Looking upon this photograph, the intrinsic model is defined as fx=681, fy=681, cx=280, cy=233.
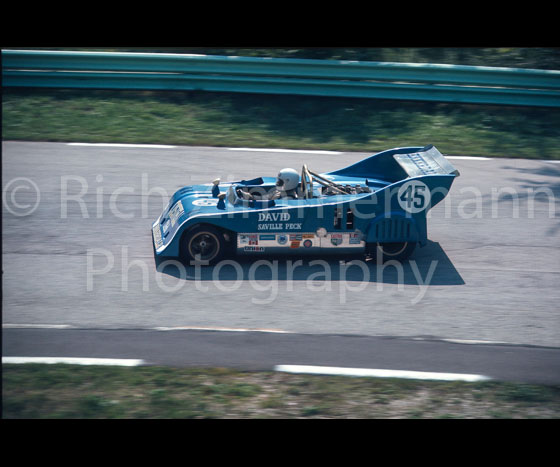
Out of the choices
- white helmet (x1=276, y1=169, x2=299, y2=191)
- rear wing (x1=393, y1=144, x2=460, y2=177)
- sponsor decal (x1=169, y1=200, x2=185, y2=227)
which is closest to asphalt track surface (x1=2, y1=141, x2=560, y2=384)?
sponsor decal (x1=169, y1=200, x2=185, y2=227)

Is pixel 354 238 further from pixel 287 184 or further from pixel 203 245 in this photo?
pixel 203 245

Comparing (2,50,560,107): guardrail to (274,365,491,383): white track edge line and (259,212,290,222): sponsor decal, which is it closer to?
(259,212,290,222): sponsor decal

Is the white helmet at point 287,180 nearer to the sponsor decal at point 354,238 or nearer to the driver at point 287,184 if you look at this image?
the driver at point 287,184

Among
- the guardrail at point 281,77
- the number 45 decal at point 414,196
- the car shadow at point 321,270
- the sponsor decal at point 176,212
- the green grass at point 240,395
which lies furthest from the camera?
the guardrail at point 281,77

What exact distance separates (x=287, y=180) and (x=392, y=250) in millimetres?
1711

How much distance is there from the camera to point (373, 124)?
Answer: 14617 mm

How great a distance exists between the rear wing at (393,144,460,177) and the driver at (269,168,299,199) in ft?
5.35

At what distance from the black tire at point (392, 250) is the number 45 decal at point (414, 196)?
0.51 metres

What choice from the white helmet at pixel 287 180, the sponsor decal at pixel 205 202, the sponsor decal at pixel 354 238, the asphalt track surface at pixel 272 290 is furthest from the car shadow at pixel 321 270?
the white helmet at pixel 287 180

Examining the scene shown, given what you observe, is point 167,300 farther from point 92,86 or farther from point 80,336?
point 92,86

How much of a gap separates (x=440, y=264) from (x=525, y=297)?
130cm

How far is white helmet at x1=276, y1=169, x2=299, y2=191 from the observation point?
→ 917 centimetres

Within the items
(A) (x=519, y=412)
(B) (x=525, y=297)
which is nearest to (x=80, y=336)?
(A) (x=519, y=412)

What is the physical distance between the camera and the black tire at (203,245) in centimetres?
890
